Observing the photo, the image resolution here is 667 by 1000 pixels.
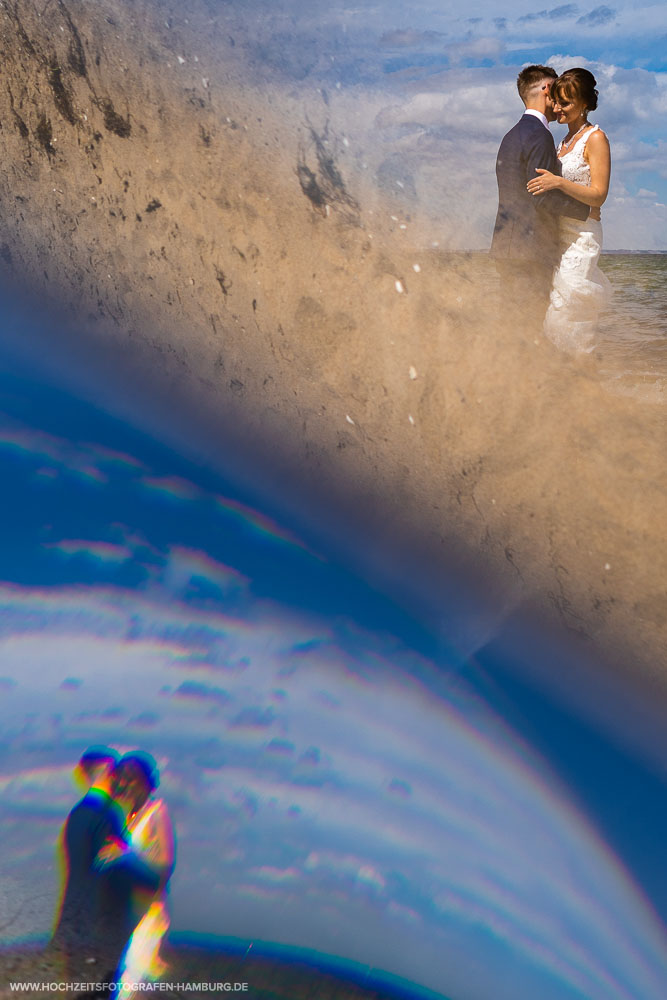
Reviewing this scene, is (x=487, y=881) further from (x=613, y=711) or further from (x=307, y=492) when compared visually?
(x=307, y=492)

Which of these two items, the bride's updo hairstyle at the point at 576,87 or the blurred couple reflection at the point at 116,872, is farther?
the bride's updo hairstyle at the point at 576,87

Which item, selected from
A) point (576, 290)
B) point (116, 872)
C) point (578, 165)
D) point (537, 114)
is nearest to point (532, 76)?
point (537, 114)

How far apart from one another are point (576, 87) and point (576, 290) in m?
0.57

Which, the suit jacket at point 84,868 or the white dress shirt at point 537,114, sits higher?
the white dress shirt at point 537,114

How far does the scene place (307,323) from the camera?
87.8 inches

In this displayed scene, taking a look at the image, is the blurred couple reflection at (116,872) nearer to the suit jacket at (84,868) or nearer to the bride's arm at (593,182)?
the suit jacket at (84,868)

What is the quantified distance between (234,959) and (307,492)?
120 centimetres

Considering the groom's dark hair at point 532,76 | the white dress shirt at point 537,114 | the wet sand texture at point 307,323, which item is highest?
the groom's dark hair at point 532,76

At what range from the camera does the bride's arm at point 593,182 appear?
2057 mm

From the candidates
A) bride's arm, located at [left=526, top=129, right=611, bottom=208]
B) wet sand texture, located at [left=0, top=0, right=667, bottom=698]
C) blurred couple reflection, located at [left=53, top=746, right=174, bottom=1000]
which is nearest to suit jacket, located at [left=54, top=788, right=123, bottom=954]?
blurred couple reflection, located at [left=53, top=746, right=174, bottom=1000]

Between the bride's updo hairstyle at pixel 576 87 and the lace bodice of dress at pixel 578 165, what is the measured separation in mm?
95

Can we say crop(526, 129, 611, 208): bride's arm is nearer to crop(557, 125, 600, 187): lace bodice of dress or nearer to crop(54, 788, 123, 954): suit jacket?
crop(557, 125, 600, 187): lace bodice of dress

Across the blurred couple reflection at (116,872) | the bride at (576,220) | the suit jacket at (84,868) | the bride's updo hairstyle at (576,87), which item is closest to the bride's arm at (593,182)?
the bride at (576,220)

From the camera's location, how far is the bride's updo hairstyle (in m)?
2.10
